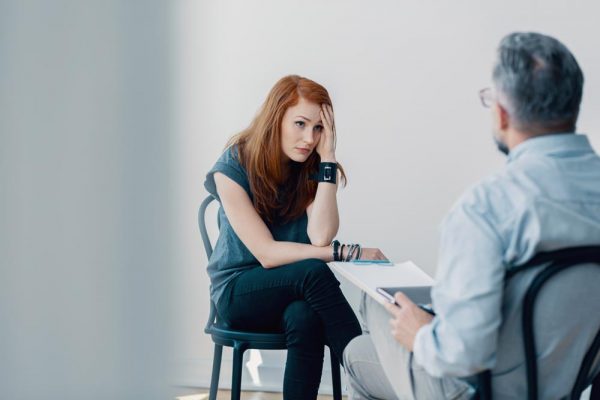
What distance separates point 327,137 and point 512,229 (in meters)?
1.23

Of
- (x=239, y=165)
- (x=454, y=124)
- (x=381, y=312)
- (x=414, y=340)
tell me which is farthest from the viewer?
(x=454, y=124)

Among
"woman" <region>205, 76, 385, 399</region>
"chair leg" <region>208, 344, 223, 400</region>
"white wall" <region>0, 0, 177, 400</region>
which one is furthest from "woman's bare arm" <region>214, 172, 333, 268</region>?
"white wall" <region>0, 0, 177, 400</region>

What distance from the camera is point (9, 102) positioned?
0.23 metres

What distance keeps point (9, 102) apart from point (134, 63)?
44mm

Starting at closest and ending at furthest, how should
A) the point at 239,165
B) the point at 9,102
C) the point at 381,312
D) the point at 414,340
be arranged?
1. the point at 9,102
2. the point at 414,340
3. the point at 381,312
4. the point at 239,165

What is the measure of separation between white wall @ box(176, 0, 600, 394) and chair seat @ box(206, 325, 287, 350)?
34.9 inches

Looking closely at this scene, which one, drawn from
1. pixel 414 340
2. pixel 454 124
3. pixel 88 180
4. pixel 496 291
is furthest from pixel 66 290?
pixel 454 124

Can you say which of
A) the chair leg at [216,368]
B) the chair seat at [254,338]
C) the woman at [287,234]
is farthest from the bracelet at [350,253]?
the chair leg at [216,368]

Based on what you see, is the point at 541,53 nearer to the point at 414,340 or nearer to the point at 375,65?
the point at 414,340

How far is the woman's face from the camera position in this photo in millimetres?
2191

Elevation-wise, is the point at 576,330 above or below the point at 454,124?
below

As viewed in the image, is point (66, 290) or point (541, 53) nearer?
point (66, 290)

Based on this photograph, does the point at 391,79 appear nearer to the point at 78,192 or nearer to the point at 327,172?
the point at 327,172

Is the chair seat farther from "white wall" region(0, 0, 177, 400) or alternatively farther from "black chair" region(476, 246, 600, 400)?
"white wall" region(0, 0, 177, 400)
